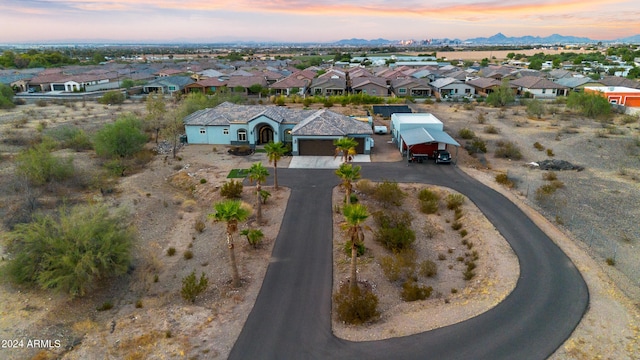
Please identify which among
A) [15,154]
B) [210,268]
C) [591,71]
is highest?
[591,71]

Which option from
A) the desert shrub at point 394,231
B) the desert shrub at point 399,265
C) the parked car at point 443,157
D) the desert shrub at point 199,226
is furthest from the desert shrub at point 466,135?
the desert shrub at point 199,226

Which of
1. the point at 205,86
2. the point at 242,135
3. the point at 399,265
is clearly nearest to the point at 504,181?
the point at 399,265

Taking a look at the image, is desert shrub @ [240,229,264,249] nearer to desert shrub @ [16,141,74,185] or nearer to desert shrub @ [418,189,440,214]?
desert shrub @ [418,189,440,214]

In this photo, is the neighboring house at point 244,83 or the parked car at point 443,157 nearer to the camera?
the parked car at point 443,157

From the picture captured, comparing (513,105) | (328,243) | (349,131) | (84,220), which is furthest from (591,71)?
(84,220)

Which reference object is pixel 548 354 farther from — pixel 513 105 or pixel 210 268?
pixel 513 105

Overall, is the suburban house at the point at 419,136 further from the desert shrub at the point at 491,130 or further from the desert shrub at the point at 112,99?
the desert shrub at the point at 112,99

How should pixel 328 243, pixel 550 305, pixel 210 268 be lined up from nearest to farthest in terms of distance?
pixel 550 305 < pixel 210 268 < pixel 328 243

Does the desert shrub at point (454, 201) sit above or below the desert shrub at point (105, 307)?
above
